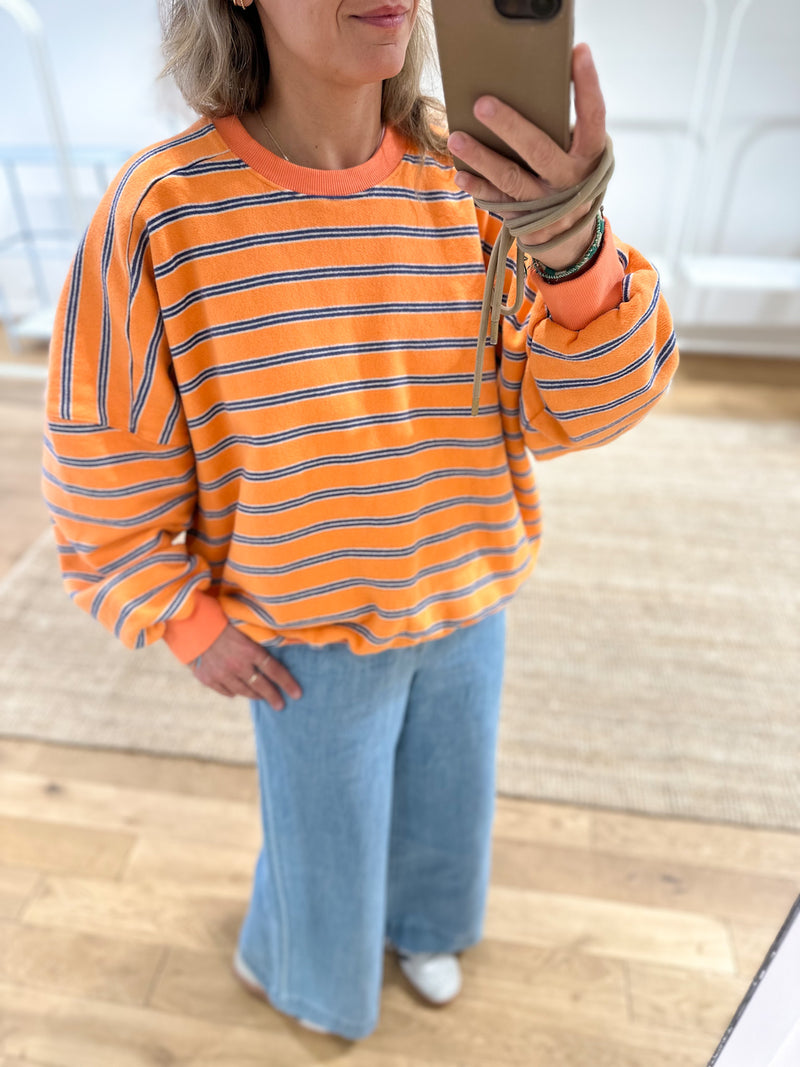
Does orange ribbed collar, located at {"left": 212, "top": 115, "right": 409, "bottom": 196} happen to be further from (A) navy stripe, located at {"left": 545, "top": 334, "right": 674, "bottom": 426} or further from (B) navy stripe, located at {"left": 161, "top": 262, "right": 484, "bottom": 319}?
→ (A) navy stripe, located at {"left": 545, "top": 334, "right": 674, "bottom": 426}

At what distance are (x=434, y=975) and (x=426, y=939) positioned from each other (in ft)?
0.17

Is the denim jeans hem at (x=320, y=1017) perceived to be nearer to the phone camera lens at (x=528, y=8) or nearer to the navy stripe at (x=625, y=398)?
the navy stripe at (x=625, y=398)

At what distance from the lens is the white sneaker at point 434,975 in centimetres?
118

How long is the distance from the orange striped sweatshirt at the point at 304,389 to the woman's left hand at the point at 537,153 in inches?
3.1

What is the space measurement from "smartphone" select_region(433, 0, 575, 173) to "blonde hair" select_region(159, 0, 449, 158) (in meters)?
0.22

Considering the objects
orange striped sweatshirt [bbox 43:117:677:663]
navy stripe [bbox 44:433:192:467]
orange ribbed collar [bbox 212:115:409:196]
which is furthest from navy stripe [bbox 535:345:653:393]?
navy stripe [bbox 44:433:192:467]

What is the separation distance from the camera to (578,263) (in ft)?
1.81

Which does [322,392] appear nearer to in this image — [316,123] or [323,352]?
[323,352]

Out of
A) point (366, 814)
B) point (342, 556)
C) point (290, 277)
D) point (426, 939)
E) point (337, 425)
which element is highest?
point (290, 277)

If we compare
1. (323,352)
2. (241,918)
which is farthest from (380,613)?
(241,918)

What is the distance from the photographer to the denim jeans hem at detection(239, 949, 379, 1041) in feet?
3.58

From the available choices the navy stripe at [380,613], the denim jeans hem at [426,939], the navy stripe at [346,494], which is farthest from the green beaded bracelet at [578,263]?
the denim jeans hem at [426,939]

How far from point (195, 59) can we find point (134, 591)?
1.51 feet

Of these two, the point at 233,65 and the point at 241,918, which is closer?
→ the point at 233,65
